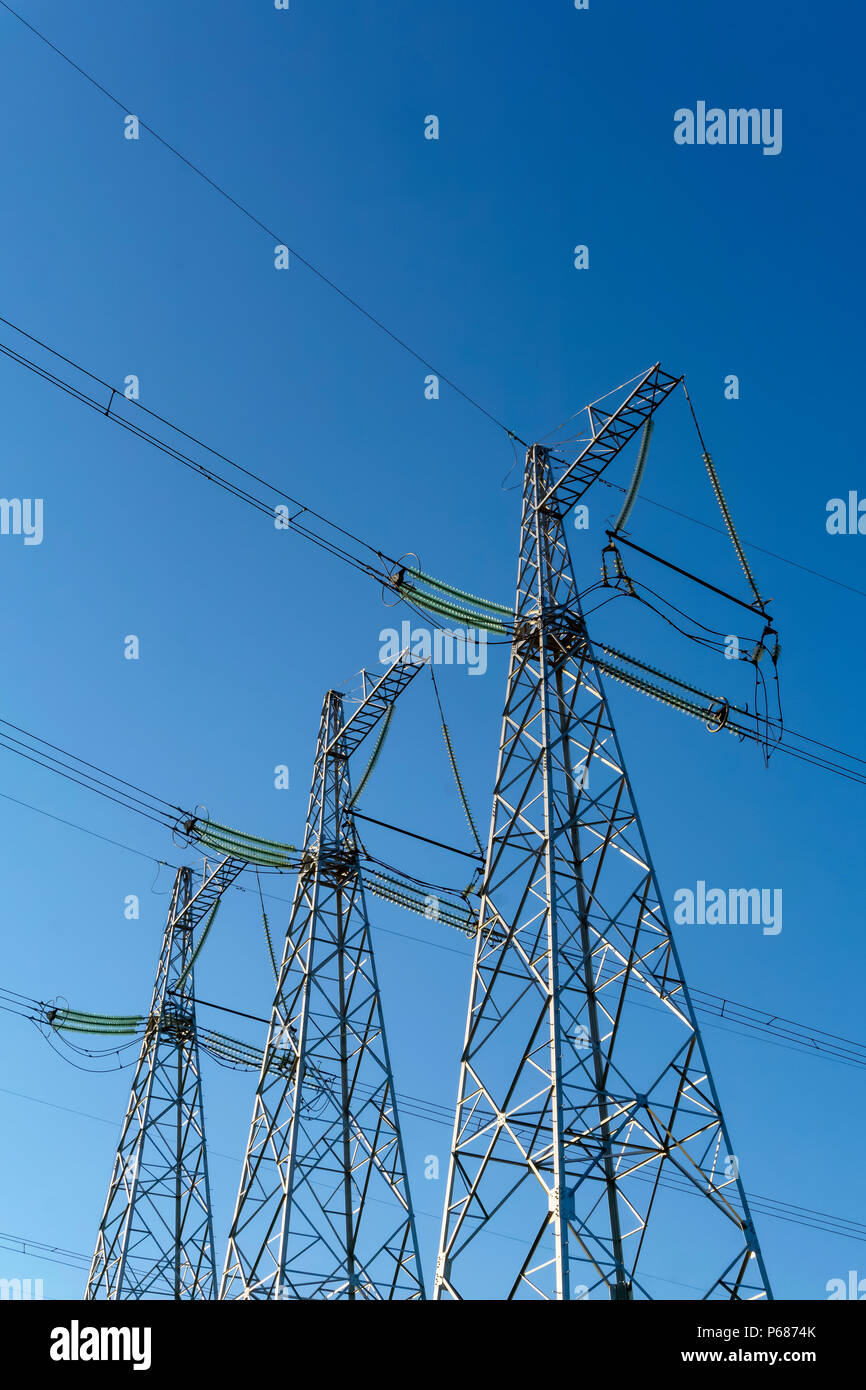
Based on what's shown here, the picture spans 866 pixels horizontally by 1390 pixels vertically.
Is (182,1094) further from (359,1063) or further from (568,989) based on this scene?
(568,989)

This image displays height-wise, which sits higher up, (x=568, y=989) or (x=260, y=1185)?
(x=568, y=989)
